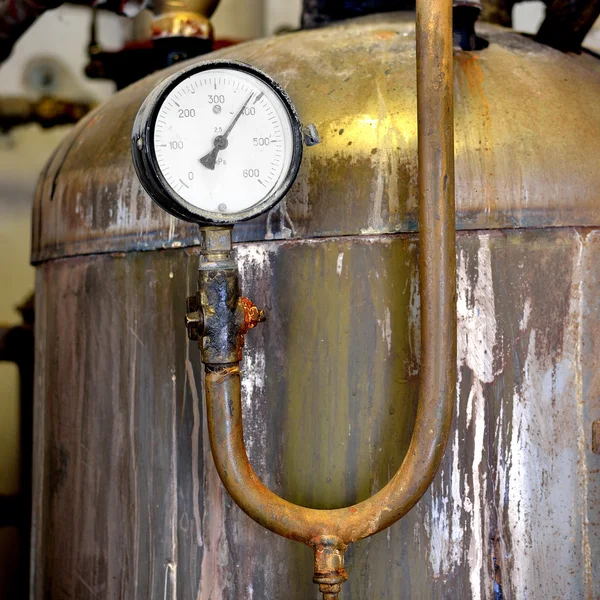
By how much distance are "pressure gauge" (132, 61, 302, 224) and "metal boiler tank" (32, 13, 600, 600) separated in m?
0.07

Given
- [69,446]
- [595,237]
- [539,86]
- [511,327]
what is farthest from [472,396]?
[69,446]

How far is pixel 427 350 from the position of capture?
2.49 ft

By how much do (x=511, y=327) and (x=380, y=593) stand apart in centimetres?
31

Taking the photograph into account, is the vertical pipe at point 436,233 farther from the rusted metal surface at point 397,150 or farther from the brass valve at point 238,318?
the brass valve at point 238,318

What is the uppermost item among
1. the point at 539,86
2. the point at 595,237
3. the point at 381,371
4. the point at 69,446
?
the point at 539,86

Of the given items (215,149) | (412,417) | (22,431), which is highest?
(215,149)

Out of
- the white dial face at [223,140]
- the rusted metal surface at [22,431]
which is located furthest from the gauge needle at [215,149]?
the rusted metal surface at [22,431]

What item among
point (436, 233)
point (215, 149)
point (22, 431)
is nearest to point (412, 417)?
point (436, 233)

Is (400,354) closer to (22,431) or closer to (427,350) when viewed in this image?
(427,350)

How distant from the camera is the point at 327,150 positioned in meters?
0.84

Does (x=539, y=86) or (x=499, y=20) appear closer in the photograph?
(x=539, y=86)

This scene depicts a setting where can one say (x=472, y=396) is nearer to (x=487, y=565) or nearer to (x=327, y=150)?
(x=487, y=565)

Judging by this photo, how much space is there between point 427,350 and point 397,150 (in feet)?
0.71

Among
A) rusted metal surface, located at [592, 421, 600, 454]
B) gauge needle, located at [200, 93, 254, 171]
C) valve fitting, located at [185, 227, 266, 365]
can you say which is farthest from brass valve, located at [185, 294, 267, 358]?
rusted metal surface, located at [592, 421, 600, 454]
